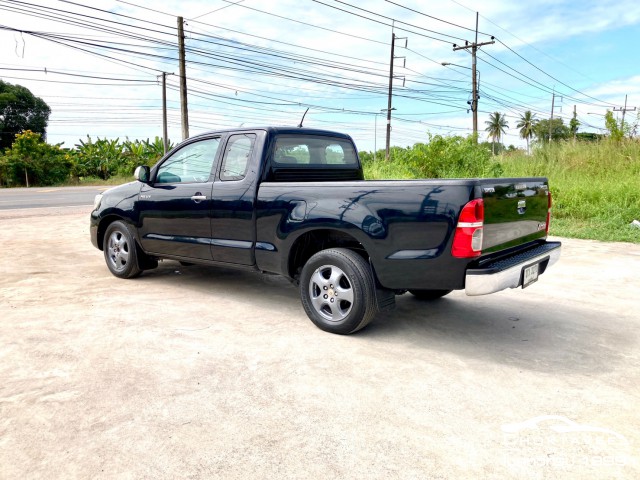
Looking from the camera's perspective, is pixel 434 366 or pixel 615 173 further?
pixel 615 173

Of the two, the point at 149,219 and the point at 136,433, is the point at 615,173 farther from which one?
the point at 136,433

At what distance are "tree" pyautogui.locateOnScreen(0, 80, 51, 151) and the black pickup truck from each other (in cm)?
5069

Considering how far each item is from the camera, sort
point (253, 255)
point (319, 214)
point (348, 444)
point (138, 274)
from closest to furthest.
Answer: point (348, 444) → point (319, 214) → point (253, 255) → point (138, 274)

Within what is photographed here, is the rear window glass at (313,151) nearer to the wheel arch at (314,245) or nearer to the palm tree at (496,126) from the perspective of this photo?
the wheel arch at (314,245)

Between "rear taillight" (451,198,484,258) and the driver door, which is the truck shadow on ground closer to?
the driver door

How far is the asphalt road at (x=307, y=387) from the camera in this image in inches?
95.5

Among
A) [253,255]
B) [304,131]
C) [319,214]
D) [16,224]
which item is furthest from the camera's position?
[16,224]

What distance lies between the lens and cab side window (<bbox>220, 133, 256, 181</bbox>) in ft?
16.0

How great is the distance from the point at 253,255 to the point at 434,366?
6.66 ft

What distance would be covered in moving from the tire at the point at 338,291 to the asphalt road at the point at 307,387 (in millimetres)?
163

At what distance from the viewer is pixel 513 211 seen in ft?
13.1

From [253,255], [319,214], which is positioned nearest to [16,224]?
[253,255]

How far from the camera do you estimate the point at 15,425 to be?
8.91 ft

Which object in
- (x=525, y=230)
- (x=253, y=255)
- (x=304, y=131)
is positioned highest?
→ (x=304, y=131)
